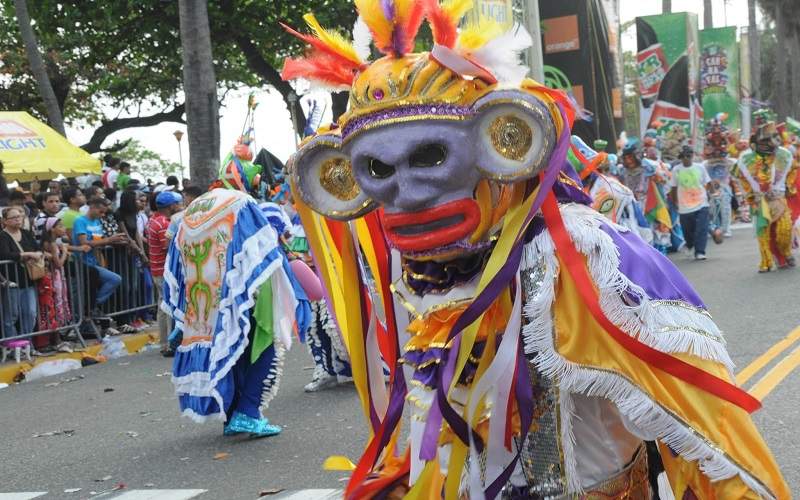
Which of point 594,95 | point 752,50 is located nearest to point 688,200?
point 594,95

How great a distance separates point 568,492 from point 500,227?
64cm

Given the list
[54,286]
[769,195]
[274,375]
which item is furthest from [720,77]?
[274,375]

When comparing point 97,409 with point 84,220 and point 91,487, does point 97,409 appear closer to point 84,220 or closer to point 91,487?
point 91,487

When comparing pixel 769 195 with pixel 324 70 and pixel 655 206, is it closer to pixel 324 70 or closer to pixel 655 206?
pixel 655 206

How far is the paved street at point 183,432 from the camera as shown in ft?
19.7

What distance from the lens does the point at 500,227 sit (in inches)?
105

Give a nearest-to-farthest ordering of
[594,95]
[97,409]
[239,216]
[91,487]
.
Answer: [91,487] → [239,216] → [97,409] → [594,95]

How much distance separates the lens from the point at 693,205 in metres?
17.7

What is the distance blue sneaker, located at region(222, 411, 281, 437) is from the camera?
6.86m

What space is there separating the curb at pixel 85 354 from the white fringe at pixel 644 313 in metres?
9.23

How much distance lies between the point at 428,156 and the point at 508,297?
389mm

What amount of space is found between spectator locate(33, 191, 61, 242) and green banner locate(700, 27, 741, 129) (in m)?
23.3

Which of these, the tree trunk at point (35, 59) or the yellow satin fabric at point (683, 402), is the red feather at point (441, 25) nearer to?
the yellow satin fabric at point (683, 402)

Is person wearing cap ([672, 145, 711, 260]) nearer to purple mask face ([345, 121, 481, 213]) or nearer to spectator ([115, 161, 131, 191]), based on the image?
spectator ([115, 161, 131, 191])
